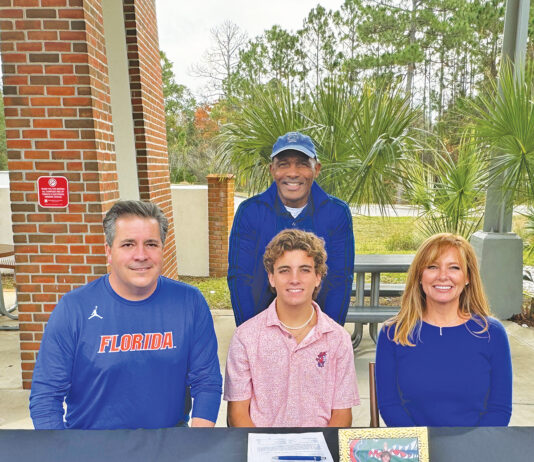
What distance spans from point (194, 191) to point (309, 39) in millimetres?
11136

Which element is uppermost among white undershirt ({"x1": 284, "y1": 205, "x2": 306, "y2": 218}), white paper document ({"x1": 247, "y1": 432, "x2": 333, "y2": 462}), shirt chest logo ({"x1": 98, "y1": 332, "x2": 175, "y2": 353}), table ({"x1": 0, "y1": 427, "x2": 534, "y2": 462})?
white undershirt ({"x1": 284, "y1": 205, "x2": 306, "y2": 218})

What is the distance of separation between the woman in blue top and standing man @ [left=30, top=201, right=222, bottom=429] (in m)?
0.67

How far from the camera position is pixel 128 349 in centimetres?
166

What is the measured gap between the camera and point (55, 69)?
3.17 metres

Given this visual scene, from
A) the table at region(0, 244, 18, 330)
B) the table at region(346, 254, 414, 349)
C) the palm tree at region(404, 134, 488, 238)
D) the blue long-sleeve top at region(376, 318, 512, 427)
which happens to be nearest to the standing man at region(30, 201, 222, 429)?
the blue long-sleeve top at region(376, 318, 512, 427)

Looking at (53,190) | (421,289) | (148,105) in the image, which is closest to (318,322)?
(421,289)

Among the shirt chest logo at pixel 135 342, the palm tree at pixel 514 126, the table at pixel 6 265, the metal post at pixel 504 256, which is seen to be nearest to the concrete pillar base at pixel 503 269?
the metal post at pixel 504 256

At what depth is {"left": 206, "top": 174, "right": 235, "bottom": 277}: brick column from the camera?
24.4ft

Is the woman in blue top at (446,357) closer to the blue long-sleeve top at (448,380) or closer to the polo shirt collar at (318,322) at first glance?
the blue long-sleeve top at (448,380)

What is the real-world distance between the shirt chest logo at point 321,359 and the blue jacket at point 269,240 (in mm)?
545

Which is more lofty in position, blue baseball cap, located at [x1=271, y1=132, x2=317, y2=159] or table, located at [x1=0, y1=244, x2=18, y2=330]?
blue baseball cap, located at [x1=271, y1=132, x2=317, y2=159]

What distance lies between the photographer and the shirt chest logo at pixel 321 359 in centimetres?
174

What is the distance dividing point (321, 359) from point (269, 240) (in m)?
0.76

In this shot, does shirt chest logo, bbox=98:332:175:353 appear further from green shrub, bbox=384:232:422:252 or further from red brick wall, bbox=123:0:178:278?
green shrub, bbox=384:232:422:252
